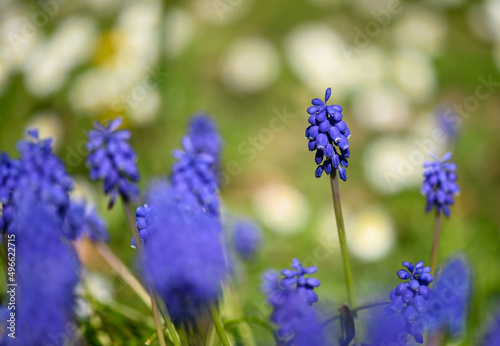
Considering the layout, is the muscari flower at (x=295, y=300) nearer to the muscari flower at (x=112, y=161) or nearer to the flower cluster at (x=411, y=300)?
the flower cluster at (x=411, y=300)

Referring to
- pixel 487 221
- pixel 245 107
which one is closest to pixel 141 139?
pixel 245 107

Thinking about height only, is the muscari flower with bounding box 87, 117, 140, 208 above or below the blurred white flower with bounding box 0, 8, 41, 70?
below

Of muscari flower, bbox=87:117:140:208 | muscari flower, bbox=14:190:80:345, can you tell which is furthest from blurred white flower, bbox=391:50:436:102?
muscari flower, bbox=14:190:80:345


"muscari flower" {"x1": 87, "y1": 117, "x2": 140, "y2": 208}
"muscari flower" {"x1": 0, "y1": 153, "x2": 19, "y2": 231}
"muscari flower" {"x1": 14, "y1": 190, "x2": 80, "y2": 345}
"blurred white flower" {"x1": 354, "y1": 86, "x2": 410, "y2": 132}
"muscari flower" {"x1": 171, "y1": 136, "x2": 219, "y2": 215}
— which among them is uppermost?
"blurred white flower" {"x1": 354, "y1": 86, "x2": 410, "y2": 132}

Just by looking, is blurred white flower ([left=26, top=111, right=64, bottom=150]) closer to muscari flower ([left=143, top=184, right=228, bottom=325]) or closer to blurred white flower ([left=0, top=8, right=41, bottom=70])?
blurred white flower ([left=0, top=8, right=41, bottom=70])

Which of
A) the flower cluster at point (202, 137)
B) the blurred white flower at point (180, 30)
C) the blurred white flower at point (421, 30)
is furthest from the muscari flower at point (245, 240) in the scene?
the blurred white flower at point (421, 30)

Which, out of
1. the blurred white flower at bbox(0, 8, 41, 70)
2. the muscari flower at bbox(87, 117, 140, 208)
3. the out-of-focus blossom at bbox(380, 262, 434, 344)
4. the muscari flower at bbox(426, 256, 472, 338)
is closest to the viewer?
the out-of-focus blossom at bbox(380, 262, 434, 344)

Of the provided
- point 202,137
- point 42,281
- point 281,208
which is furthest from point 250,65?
point 42,281
